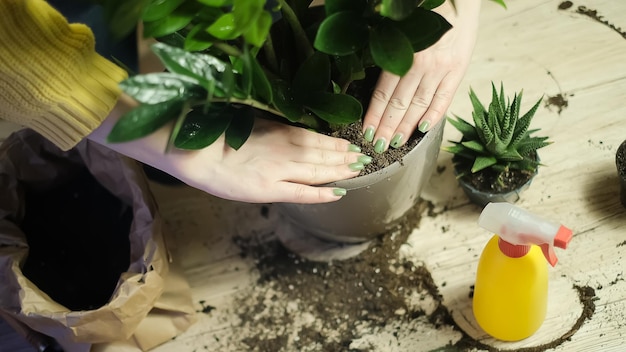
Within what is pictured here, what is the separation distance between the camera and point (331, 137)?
919 millimetres

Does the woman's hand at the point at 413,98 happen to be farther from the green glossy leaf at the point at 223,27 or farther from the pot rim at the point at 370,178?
the green glossy leaf at the point at 223,27

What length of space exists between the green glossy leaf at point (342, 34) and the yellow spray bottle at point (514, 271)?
31 cm

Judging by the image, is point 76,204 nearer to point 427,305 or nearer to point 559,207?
point 427,305

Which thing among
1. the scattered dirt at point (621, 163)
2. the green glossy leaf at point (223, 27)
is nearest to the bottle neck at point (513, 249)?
the scattered dirt at point (621, 163)

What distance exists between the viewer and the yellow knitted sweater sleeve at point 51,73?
73 centimetres

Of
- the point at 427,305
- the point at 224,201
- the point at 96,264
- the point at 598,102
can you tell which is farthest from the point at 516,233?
the point at 96,264

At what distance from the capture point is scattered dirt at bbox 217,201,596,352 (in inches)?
41.2

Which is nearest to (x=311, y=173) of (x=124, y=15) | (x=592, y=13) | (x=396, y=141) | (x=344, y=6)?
(x=396, y=141)

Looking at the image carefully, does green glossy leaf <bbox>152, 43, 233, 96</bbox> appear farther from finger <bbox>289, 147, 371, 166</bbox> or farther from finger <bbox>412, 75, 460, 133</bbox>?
finger <bbox>412, 75, 460, 133</bbox>

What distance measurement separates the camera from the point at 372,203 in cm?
95

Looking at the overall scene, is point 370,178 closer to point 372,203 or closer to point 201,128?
point 372,203

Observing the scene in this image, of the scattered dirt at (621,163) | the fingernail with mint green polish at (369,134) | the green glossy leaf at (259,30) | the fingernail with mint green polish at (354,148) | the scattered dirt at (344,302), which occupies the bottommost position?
the scattered dirt at (344,302)

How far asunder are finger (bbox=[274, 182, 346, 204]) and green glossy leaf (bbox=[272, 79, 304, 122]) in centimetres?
9

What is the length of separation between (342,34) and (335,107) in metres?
0.14
